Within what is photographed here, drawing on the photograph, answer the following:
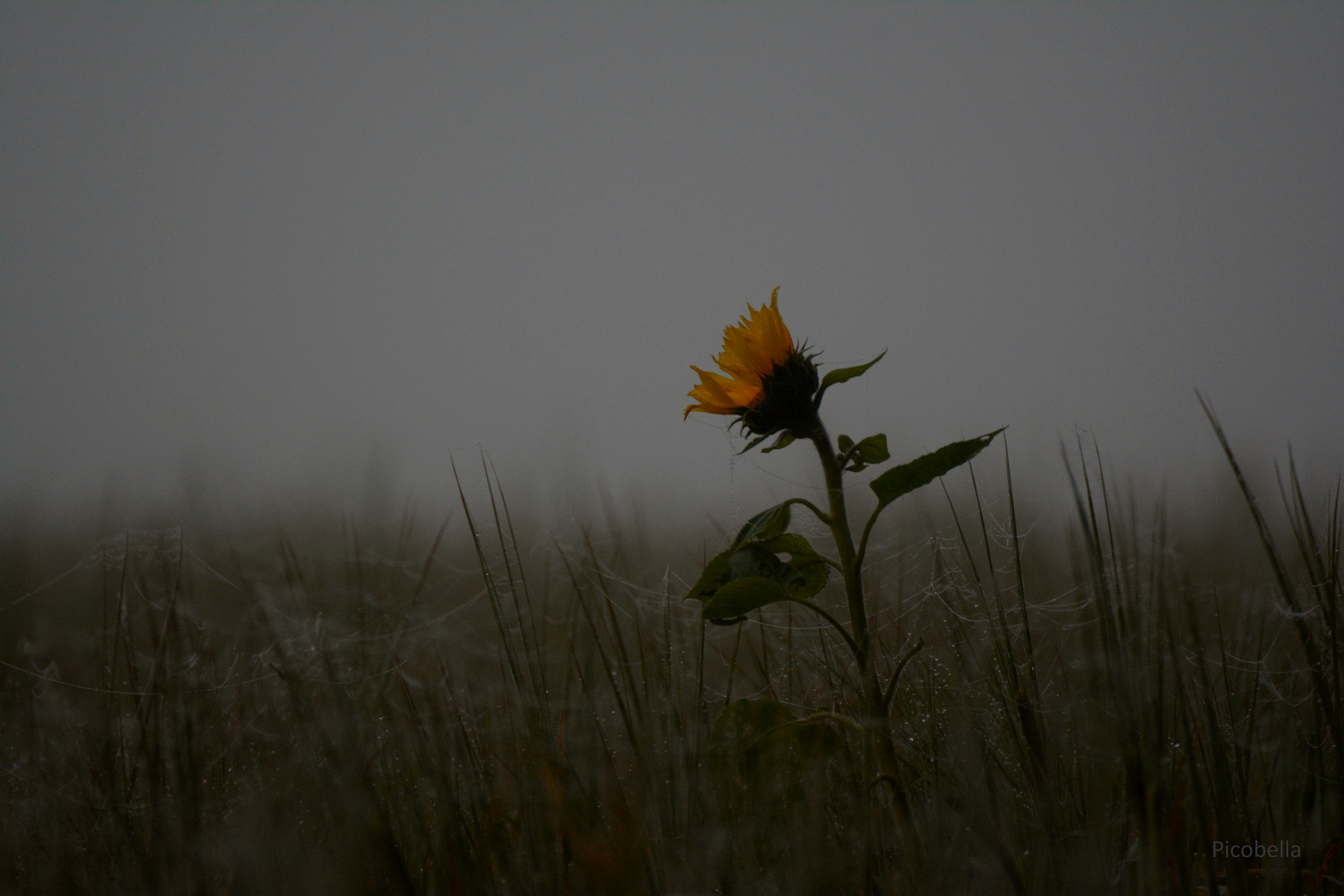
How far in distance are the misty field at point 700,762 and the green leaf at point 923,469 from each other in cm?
28

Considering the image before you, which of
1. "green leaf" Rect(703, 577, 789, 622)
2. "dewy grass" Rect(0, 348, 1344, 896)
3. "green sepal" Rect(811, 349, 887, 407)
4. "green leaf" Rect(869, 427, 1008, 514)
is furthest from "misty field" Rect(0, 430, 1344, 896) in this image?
"green sepal" Rect(811, 349, 887, 407)

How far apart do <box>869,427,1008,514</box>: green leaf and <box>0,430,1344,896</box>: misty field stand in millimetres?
279

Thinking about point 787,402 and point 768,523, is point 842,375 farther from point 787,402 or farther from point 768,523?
point 768,523

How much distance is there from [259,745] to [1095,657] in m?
1.84

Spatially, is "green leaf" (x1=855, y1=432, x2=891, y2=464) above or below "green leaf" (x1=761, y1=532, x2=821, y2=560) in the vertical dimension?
above

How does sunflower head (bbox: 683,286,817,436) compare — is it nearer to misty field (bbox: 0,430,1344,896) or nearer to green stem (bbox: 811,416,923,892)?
green stem (bbox: 811,416,923,892)

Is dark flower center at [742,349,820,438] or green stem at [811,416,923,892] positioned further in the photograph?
dark flower center at [742,349,820,438]

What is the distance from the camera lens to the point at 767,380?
104cm

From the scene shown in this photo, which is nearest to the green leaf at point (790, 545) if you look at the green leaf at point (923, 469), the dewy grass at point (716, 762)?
the dewy grass at point (716, 762)

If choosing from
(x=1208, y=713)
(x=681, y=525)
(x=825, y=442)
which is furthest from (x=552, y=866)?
(x=681, y=525)

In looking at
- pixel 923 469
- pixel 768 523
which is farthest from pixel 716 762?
pixel 923 469

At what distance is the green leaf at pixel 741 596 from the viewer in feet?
2.94

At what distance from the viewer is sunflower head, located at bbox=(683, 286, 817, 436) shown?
40.6 inches

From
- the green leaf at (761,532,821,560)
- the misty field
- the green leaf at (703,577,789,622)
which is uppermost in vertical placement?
the green leaf at (761,532,821,560)
